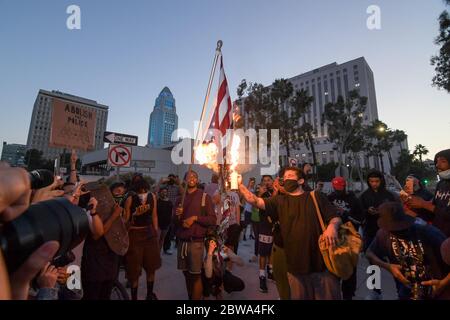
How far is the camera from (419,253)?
7.11 feet

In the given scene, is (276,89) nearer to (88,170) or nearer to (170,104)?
Answer: (88,170)

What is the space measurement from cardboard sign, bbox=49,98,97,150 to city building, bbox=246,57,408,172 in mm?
75603

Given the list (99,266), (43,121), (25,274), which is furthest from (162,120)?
(25,274)

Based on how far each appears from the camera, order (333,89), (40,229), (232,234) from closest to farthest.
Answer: (40,229) → (232,234) → (333,89)

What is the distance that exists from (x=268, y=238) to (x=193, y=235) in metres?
1.75

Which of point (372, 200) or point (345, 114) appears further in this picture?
point (345, 114)

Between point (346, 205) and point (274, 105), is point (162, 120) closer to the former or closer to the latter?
point (274, 105)

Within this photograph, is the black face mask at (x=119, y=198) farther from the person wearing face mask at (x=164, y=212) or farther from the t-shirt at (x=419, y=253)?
the t-shirt at (x=419, y=253)

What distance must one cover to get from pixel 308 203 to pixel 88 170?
61.5 metres

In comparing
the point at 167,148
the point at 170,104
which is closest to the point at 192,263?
the point at 167,148

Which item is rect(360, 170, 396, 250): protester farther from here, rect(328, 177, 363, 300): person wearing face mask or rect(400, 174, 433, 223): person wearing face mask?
rect(400, 174, 433, 223): person wearing face mask

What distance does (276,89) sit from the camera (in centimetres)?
2875

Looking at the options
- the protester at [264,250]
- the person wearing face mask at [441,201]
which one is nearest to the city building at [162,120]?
the protester at [264,250]

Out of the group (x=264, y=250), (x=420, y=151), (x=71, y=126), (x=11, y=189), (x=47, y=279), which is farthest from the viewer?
(x=420, y=151)
